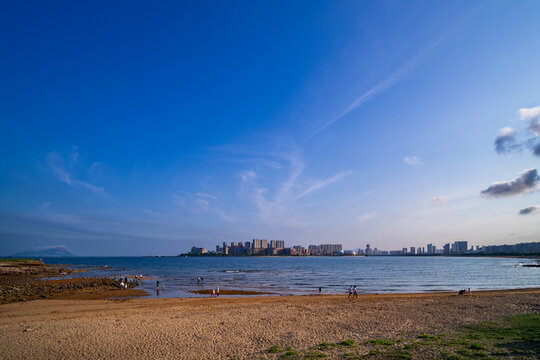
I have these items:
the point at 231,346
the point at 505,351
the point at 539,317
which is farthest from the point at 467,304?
the point at 231,346

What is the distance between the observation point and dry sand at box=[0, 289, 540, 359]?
1486cm

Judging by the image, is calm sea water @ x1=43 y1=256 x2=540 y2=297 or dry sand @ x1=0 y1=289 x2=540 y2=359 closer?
dry sand @ x1=0 y1=289 x2=540 y2=359

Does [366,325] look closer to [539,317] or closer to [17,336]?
[539,317]

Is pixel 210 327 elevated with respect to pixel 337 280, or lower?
elevated

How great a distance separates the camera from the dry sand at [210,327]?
14.9m

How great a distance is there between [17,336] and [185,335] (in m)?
9.57

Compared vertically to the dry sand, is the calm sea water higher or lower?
lower

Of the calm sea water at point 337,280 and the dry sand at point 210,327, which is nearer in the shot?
the dry sand at point 210,327

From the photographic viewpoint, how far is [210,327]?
1933 cm

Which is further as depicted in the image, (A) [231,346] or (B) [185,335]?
(B) [185,335]

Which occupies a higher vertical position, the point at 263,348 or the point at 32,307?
the point at 263,348

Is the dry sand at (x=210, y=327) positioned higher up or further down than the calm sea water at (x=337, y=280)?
higher up

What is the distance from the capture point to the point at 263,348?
1462 cm

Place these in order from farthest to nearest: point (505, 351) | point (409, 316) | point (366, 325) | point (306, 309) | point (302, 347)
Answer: point (306, 309)
point (409, 316)
point (366, 325)
point (302, 347)
point (505, 351)
